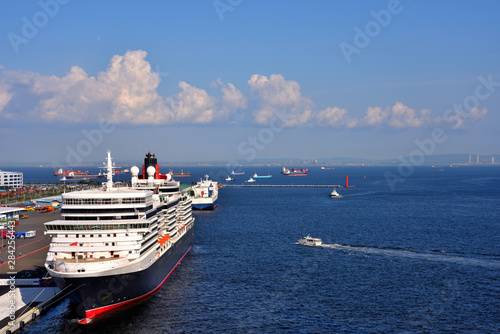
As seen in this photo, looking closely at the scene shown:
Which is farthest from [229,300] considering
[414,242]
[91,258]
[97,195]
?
[414,242]

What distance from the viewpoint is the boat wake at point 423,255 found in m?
59.3

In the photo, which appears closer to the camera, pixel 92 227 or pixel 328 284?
pixel 92 227

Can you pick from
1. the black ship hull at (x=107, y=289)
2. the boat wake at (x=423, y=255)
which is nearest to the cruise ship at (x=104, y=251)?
the black ship hull at (x=107, y=289)

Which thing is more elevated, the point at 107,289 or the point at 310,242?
the point at 107,289

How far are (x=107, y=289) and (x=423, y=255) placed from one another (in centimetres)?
4559

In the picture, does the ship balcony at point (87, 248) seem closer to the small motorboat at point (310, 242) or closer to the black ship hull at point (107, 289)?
the black ship hull at point (107, 289)

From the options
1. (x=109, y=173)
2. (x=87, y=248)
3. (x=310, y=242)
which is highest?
(x=109, y=173)

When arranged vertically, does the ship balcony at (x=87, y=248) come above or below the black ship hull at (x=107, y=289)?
above

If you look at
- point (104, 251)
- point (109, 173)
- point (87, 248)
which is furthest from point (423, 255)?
point (87, 248)

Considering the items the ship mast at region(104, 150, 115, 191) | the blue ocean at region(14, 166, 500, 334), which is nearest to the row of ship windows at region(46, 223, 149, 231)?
the blue ocean at region(14, 166, 500, 334)

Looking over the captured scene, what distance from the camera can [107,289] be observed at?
41.3m

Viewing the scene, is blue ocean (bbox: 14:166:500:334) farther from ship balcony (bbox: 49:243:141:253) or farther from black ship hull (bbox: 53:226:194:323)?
ship balcony (bbox: 49:243:141:253)

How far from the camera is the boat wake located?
59281 mm

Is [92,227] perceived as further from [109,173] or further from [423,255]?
[423,255]
